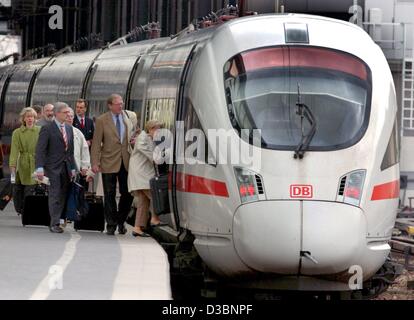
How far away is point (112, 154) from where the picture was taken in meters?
20.0

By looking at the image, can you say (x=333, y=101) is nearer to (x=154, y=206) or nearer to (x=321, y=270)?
(x=321, y=270)

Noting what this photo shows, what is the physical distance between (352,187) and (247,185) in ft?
3.06

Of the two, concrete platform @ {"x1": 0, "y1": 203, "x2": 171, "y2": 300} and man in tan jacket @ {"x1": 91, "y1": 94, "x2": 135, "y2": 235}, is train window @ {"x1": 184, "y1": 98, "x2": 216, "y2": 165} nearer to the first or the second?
concrete platform @ {"x1": 0, "y1": 203, "x2": 171, "y2": 300}

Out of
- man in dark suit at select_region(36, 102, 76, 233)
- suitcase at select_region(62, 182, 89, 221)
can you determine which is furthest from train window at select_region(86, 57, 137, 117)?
man in dark suit at select_region(36, 102, 76, 233)

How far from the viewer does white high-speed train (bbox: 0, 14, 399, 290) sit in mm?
14742

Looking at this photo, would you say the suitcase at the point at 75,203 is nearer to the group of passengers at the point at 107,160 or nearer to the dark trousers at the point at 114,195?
the group of passengers at the point at 107,160

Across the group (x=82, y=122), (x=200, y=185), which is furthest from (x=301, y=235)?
(x=82, y=122)

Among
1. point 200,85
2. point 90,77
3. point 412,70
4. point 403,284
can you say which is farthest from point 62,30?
point 200,85

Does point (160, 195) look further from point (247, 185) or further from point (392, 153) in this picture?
point (392, 153)

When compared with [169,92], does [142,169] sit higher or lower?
lower

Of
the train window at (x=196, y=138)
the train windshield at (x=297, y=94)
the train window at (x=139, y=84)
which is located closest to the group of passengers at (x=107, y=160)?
the train window at (x=196, y=138)

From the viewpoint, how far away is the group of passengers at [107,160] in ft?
63.6

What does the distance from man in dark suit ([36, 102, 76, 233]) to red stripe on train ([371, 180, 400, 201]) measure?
504cm

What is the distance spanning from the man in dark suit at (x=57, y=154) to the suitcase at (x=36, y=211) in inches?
49.7
